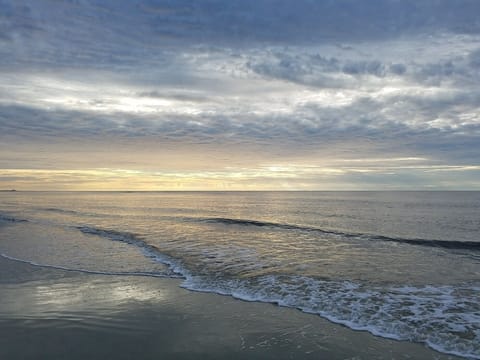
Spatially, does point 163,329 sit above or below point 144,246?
above

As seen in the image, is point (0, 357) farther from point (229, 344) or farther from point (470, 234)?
point (470, 234)

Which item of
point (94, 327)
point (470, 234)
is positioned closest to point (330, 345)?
point (94, 327)

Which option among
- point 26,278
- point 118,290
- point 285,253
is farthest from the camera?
point 285,253

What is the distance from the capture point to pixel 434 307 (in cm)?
1052

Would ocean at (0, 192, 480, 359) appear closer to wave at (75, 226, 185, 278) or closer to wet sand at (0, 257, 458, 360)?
wave at (75, 226, 185, 278)

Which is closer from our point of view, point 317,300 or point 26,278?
point 317,300

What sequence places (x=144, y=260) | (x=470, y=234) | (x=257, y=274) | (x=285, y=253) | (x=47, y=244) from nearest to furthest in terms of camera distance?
(x=257, y=274), (x=144, y=260), (x=285, y=253), (x=47, y=244), (x=470, y=234)

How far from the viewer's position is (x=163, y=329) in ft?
27.8

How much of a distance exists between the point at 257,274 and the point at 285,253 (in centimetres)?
568

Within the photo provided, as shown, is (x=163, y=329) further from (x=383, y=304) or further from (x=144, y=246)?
(x=144, y=246)

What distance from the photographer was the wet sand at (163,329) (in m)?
7.28

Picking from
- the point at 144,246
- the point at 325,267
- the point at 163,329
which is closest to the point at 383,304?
the point at 325,267

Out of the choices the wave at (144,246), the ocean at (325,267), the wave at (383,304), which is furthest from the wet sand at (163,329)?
the wave at (144,246)

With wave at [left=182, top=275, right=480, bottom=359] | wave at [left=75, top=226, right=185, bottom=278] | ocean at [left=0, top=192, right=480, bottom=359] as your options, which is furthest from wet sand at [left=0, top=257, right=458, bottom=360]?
wave at [left=75, top=226, right=185, bottom=278]
